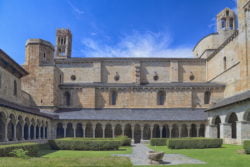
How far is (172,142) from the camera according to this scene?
24.8 metres

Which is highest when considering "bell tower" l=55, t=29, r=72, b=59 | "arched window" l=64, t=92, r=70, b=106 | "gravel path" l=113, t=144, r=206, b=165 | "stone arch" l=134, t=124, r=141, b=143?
"bell tower" l=55, t=29, r=72, b=59

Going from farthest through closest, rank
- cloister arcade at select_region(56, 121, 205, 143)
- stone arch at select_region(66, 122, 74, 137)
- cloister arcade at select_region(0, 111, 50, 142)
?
1. stone arch at select_region(66, 122, 74, 137)
2. cloister arcade at select_region(56, 121, 205, 143)
3. cloister arcade at select_region(0, 111, 50, 142)

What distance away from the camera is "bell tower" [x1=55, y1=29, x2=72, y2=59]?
60.1m

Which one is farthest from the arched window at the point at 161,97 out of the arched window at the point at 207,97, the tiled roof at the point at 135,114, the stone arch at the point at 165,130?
the arched window at the point at 207,97

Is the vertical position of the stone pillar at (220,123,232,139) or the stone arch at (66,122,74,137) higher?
the stone pillar at (220,123,232,139)

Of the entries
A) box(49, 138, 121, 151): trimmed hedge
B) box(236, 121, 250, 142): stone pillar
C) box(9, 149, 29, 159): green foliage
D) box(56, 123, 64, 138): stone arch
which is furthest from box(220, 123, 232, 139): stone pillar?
box(9, 149, 29, 159): green foliage

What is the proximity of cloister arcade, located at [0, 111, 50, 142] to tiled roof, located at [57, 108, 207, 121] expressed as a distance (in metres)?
3.95

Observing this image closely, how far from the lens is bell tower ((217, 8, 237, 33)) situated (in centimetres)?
4700

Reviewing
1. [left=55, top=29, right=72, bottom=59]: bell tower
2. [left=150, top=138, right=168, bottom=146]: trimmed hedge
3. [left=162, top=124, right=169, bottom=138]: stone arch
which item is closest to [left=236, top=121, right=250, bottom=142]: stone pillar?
[left=150, top=138, right=168, bottom=146]: trimmed hedge

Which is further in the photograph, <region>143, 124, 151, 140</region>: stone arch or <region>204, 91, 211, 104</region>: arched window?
<region>204, 91, 211, 104</region>: arched window

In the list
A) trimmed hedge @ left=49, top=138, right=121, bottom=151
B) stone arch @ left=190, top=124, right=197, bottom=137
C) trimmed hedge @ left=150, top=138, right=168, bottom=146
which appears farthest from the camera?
stone arch @ left=190, top=124, right=197, bottom=137

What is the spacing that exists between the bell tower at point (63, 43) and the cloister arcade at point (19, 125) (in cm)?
2839

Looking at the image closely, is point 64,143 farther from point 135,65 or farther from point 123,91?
point 135,65

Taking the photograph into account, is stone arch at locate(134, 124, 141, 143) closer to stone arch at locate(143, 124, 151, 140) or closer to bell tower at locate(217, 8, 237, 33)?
stone arch at locate(143, 124, 151, 140)
